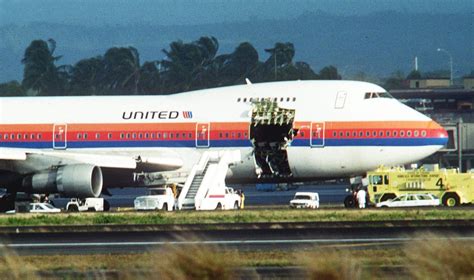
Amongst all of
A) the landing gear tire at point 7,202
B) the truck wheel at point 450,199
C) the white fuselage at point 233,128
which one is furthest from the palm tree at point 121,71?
the truck wheel at point 450,199

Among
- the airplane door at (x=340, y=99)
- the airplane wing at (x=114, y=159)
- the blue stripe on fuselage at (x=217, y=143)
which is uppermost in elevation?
the airplane door at (x=340, y=99)

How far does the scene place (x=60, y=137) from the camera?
182 ft

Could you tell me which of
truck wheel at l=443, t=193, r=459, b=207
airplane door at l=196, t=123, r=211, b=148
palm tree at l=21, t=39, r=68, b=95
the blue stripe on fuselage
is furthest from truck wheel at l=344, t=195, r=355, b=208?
palm tree at l=21, t=39, r=68, b=95

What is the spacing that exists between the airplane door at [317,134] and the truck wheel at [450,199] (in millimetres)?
6276

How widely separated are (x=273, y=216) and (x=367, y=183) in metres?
14.8

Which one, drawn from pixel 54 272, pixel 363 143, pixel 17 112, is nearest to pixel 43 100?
pixel 17 112

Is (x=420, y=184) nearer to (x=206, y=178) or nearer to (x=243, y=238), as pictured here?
(x=206, y=178)

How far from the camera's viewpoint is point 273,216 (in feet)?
136

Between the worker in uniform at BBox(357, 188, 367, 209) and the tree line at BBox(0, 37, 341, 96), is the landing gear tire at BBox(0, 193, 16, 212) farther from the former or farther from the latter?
the tree line at BBox(0, 37, 341, 96)

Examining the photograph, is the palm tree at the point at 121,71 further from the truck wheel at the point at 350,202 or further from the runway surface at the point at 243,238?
the runway surface at the point at 243,238

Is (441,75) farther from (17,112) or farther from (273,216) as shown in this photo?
(273,216)

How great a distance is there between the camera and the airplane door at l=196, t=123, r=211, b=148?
5394 cm

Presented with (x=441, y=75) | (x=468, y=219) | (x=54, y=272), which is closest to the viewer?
(x=54, y=272)

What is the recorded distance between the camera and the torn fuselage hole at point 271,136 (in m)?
53.1
